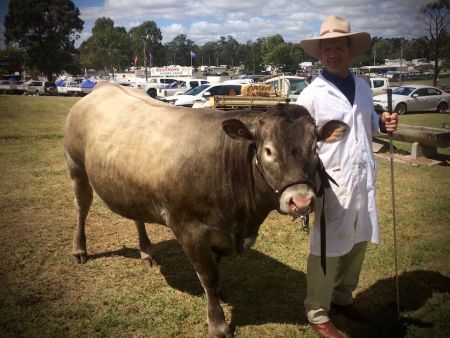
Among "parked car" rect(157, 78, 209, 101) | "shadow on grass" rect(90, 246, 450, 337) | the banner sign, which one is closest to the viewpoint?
"shadow on grass" rect(90, 246, 450, 337)

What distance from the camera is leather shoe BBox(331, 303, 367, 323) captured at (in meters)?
3.48

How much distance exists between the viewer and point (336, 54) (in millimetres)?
3121

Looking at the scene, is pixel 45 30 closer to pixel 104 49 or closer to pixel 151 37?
pixel 104 49

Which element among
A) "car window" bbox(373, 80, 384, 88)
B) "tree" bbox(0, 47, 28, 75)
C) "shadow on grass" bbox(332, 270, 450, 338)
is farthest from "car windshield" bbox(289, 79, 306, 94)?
"tree" bbox(0, 47, 28, 75)

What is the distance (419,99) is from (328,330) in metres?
21.9

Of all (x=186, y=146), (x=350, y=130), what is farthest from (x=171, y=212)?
(x=350, y=130)

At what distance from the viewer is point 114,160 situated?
12.2 feet

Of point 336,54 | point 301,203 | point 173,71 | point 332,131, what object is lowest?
point 301,203

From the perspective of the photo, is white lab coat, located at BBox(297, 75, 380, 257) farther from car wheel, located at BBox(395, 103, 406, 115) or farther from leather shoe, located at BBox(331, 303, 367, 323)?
car wheel, located at BBox(395, 103, 406, 115)

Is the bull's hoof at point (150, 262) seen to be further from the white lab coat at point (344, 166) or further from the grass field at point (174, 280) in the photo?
the white lab coat at point (344, 166)


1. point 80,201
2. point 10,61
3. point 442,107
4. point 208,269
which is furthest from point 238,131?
point 10,61

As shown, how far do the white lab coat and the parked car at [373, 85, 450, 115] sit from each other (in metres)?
20.2

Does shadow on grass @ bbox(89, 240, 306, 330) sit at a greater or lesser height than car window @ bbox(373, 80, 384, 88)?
lesser

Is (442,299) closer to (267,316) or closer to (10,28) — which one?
(267,316)
